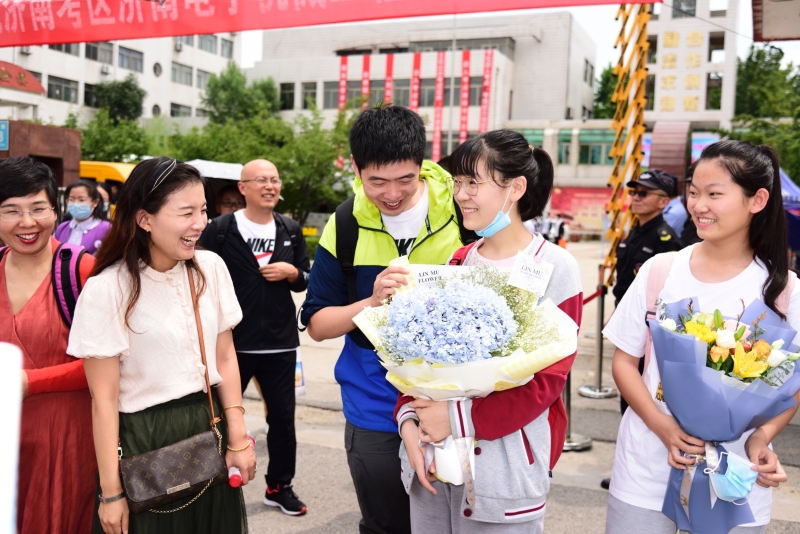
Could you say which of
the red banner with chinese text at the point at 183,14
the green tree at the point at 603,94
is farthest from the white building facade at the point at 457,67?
the red banner with chinese text at the point at 183,14

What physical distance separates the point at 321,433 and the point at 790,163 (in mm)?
16136

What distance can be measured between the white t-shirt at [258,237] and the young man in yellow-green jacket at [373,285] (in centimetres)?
197

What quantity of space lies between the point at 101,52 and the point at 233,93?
934 cm

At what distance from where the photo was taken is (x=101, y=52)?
49312 millimetres

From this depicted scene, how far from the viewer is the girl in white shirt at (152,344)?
7.55 feet

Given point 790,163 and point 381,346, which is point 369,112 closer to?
point 381,346

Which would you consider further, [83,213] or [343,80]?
[343,80]

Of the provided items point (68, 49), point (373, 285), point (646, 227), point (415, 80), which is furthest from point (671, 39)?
point (373, 285)

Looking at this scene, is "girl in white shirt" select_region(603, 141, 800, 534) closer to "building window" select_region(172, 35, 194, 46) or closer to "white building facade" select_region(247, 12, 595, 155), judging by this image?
"white building facade" select_region(247, 12, 595, 155)

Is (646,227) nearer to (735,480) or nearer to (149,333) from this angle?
(735,480)

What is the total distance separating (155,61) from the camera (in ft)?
177

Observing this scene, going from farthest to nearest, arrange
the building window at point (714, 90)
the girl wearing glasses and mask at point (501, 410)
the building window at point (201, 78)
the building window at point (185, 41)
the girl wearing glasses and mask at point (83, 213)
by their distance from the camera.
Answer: the building window at point (201, 78)
the building window at point (185, 41)
the building window at point (714, 90)
the girl wearing glasses and mask at point (83, 213)
the girl wearing glasses and mask at point (501, 410)

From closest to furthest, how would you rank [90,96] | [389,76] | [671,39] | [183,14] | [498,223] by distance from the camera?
[498,223] < [183,14] < [671,39] < [389,76] < [90,96]

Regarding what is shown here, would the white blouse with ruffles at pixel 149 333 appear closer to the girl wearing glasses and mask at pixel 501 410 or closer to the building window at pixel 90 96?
the girl wearing glasses and mask at pixel 501 410
